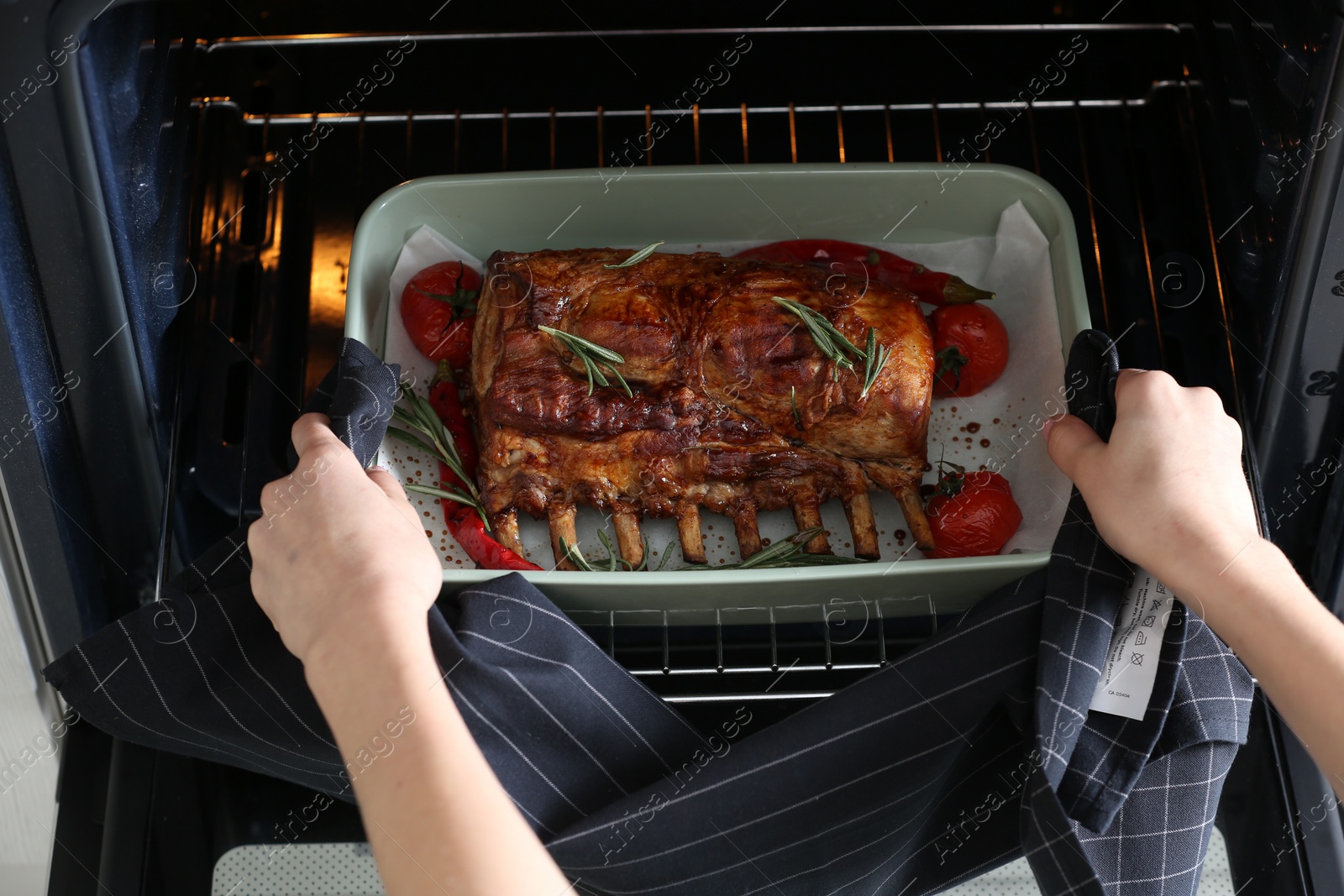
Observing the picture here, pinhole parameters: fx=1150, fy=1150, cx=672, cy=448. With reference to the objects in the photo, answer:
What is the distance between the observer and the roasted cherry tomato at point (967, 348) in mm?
1576

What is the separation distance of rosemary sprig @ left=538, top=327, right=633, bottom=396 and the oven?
0.31 m

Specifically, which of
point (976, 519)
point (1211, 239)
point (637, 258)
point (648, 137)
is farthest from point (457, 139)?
point (1211, 239)

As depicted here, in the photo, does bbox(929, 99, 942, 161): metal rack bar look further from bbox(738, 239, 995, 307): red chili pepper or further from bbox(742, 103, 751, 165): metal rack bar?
bbox(742, 103, 751, 165): metal rack bar

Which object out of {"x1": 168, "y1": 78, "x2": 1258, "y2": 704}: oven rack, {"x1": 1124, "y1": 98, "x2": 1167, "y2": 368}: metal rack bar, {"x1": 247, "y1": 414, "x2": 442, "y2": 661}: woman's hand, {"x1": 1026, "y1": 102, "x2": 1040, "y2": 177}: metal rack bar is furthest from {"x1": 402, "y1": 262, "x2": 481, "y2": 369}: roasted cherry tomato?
{"x1": 1124, "y1": 98, "x2": 1167, "y2": 368}: metal rack bar

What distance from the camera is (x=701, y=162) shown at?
1688mm

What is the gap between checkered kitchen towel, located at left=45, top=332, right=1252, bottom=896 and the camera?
3.78ft

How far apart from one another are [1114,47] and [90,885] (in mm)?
1772

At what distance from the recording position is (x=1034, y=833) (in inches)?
43.9

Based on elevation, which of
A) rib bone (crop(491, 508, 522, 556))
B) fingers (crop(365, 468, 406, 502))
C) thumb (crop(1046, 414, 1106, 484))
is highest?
fingers (crop(365, 468, 406, 502))

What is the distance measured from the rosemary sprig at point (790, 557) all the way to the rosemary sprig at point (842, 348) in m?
0.20

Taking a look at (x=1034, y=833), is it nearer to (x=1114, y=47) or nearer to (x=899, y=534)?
(x=899, y=534)

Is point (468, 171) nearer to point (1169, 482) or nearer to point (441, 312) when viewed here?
point (441, 312)

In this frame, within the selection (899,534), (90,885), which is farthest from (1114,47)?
(90,885)

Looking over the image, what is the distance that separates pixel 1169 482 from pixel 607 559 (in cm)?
70
